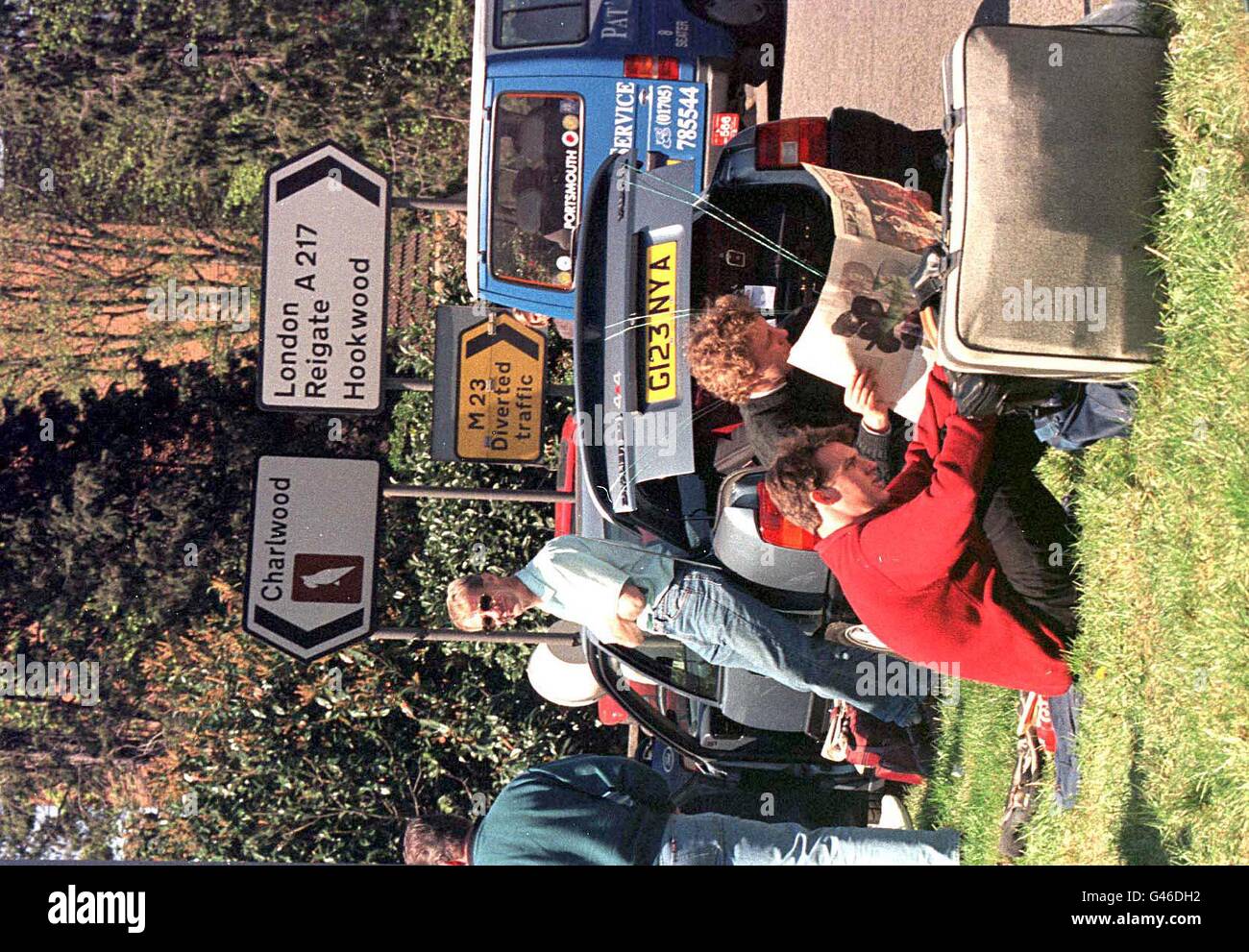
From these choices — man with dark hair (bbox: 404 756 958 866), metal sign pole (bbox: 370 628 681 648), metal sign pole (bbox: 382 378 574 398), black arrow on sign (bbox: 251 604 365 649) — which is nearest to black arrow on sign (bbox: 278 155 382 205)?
metal sign pole (bbox: 382 378 574 398)

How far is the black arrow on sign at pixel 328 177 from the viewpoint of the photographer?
8500 mm

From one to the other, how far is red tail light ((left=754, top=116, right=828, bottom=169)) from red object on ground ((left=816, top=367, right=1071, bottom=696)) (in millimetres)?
2236

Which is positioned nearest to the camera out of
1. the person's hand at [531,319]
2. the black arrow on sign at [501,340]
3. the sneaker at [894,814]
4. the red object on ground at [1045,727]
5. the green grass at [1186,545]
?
the green grass at [1186,545]

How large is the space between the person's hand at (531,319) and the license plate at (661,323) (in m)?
4.54

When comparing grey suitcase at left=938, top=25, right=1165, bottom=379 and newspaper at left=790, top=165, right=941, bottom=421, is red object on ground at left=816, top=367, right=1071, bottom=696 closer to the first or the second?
newspaper at left=790, top=165, right=941, bottom=421

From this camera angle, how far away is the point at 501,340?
990 cm

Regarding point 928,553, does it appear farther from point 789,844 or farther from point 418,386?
point 418,386

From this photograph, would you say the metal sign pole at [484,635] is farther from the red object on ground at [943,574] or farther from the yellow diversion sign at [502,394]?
the red object on ground at [943,574]

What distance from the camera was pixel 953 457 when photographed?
4.09m

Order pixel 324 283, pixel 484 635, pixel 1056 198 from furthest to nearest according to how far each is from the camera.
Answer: pixel 484 635
pixel 324 283
pixel 1056 198

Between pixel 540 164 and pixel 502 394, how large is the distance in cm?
201

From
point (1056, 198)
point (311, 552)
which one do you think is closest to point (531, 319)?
point (311, 552)

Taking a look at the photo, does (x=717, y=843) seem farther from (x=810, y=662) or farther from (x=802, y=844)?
(x=810, y=662)

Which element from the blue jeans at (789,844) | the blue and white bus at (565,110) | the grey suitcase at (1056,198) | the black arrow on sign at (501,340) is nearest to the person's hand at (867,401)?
the grey suitcase at (1056,198)
